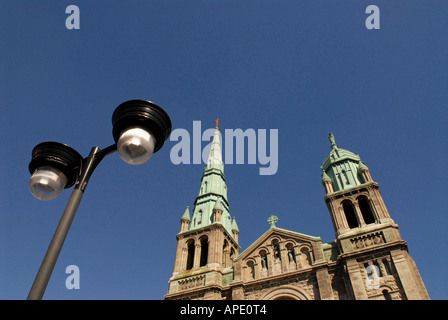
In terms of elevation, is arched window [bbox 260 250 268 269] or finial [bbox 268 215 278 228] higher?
finial [bbox 268 215 278 228]

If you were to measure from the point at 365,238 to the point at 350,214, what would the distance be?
14.2 feet

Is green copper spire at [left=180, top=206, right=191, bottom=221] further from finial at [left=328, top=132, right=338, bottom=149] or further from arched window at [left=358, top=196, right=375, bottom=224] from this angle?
→ finial at [left=328, top=132, right=338, bottom=149]

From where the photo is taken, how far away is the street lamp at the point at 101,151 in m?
4.66

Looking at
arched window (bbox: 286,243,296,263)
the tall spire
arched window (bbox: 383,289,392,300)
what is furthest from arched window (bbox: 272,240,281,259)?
the tall spire

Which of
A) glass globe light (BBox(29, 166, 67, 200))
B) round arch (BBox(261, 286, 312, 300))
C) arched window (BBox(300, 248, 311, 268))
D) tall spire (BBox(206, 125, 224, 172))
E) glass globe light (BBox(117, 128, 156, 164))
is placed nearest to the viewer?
glass globe light (BBox(117, 128, 156, 164))

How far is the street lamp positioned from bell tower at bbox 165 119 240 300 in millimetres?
20870

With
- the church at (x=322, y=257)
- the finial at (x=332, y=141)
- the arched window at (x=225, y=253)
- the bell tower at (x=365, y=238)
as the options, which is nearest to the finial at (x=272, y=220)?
the church at (x=322, y=257)

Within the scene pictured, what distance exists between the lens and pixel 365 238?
21797 millimetres

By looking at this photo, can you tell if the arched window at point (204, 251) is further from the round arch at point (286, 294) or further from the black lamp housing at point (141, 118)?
the black lamp housing at point (141, 118)

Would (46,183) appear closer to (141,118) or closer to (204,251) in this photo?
(141,118)

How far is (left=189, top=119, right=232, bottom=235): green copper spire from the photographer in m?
31.8

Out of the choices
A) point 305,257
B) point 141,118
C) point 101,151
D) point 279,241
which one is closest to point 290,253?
point 305,257
